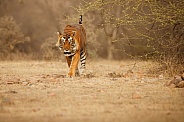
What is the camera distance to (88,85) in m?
11.3

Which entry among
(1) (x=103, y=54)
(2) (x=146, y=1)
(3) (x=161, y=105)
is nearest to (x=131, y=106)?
(3) (x=161, y=105)

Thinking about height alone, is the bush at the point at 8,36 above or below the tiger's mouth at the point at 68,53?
above

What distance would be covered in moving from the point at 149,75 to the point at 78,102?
5.75m

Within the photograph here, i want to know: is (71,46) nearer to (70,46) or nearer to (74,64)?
(70,46)

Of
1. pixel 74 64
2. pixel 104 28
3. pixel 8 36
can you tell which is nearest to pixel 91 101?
pixel 74 64

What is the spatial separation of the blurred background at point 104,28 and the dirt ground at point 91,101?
1.85 meters

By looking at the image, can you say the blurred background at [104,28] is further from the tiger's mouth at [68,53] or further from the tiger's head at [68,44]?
the tiger's mouth at [68,53]

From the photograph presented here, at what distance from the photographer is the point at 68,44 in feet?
45.0

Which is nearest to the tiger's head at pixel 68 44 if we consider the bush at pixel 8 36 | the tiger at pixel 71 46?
the tiger at pixel 71 46

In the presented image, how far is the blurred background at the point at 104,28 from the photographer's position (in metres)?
13.3

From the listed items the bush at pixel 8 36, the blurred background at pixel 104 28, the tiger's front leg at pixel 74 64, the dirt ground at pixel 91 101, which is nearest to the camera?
the dirt ground at pixel 91 101

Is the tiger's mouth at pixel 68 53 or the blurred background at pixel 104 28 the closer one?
the blurred background at pixel 104 28

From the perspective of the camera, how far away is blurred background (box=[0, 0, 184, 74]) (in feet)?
43.7

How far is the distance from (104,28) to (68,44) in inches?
406
